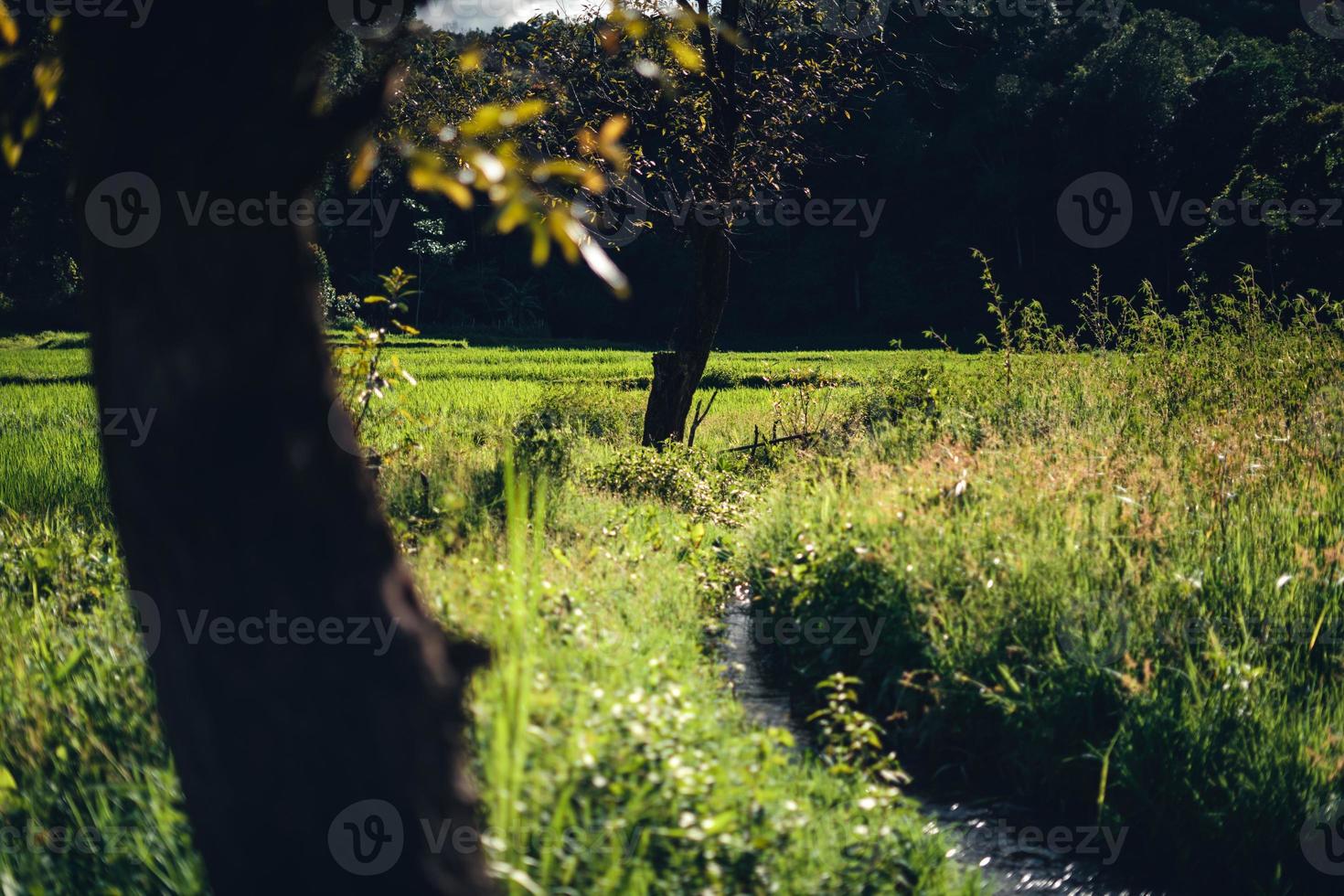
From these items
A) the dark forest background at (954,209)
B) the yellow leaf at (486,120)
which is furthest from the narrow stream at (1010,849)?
the dark forest background at (954,209)

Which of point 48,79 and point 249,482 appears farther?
point 48,79

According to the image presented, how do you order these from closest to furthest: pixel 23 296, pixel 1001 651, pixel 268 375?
pixel 268 375
pixel 1001 651
pixel 23 296

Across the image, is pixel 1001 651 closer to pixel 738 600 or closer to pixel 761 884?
pixel 738 600

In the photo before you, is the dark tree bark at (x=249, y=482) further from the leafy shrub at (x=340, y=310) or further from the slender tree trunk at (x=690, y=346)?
the leafy shrub at (x=340, y=310)

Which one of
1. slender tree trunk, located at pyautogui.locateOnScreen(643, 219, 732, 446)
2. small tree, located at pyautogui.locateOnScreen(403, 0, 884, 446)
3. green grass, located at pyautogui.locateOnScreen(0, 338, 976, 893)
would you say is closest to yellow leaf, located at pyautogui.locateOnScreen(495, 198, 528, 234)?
green grass, located at pyautogui.locateOnScreen(0, 338, 976, 893)

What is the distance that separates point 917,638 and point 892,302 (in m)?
45.4

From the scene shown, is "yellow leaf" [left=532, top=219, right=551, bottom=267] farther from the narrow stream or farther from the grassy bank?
the grassy bank

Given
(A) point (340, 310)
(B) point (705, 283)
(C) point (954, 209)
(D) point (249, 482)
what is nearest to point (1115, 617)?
(D) point (249, 482)

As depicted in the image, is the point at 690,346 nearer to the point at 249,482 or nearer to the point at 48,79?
the point at 48,79

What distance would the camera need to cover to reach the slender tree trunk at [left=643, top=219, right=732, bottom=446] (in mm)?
11094

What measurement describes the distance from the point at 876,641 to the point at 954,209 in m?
46.9

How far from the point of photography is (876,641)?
5430 millimetres

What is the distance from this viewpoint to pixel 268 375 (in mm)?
2314

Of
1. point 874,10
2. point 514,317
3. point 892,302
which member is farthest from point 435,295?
point 874,10
